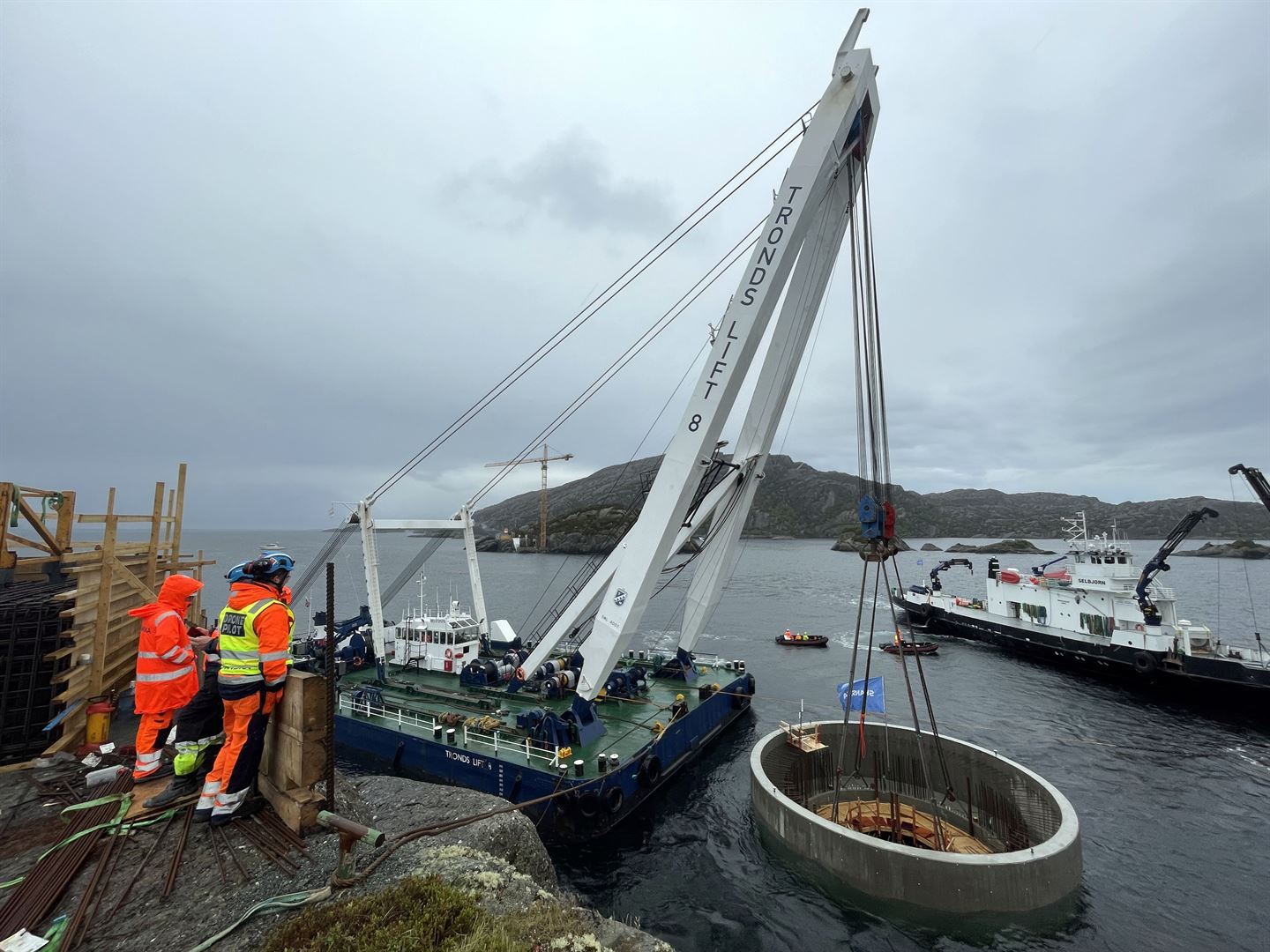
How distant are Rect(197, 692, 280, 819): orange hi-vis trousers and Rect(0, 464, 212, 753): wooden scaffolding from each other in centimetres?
427

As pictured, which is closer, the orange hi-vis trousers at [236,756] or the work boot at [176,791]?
the orange hi-vis trousers at [236,756]

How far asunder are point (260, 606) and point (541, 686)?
45.8 ft

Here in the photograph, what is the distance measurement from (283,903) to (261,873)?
2.45 feet

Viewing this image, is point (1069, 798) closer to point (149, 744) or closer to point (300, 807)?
point (300, 807)

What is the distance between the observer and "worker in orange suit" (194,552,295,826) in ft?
18.9

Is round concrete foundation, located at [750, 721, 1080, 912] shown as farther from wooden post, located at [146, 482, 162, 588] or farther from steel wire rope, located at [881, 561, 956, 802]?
wooden post, located at [146, 482, 162, 588]

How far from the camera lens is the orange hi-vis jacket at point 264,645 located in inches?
225

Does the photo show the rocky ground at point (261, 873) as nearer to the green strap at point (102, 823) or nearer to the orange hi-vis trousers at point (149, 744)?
the green strap at point (102, 823)

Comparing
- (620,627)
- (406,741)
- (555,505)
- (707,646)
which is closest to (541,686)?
(406,741)

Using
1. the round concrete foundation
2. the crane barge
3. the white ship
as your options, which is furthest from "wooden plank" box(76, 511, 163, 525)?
the white ship

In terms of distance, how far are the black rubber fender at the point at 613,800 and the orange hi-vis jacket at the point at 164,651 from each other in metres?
9.42

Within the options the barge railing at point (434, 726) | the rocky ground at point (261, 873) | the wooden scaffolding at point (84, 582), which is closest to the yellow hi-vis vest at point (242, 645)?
the rocky ground at point (261, 873)

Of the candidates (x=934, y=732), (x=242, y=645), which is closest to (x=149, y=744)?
(x=242, y=645)

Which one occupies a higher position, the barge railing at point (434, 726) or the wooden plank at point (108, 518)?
the wooden plank at point (108, 518)
